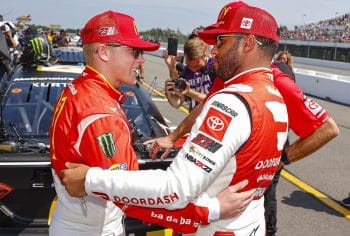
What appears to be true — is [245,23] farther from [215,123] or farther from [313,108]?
[313,108]

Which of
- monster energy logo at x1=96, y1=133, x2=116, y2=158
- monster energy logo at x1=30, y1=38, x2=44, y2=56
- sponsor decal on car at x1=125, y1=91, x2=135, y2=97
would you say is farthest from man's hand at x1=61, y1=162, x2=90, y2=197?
monster energy logo at x1=30, y1=38, x2=44, y2=56

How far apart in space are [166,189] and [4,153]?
1753 mm

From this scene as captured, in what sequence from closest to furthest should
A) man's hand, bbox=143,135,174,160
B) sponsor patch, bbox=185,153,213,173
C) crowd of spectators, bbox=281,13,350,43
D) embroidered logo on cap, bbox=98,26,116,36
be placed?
sponsor patch, bbox=185,153,213,173 → embroidered logo on cap, bbox=98,26,116,36 → man's hand, bbox=143,135,174,160 → crowd of spectators, bbox=281,13,350,43

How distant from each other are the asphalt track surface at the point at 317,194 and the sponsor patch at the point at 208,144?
3300 millimetres

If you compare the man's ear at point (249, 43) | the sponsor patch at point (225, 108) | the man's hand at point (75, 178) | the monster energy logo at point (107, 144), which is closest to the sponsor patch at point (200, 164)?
the sponsor patch at point (225, 108)

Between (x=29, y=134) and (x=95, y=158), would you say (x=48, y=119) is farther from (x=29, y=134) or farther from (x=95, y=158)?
(x=95, y=158)

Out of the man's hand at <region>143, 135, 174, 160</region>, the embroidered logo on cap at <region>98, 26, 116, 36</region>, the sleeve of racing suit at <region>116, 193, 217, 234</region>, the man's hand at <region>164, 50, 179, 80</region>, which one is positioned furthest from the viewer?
the man's hand at <region>164, 50, 179, 80</region>

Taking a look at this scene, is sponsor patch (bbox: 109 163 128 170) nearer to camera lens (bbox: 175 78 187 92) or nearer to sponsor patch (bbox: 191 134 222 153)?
sponsor patch (bbox: 191 134 222 153)

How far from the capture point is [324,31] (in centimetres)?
5991

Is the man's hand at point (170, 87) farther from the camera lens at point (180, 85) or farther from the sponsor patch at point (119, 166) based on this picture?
the sponsor patch at point (119, 166)

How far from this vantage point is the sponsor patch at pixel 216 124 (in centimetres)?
168

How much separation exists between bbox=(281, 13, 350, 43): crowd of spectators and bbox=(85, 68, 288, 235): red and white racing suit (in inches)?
2054

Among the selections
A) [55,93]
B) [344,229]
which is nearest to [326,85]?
[344,229]

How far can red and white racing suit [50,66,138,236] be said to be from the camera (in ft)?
5.95
